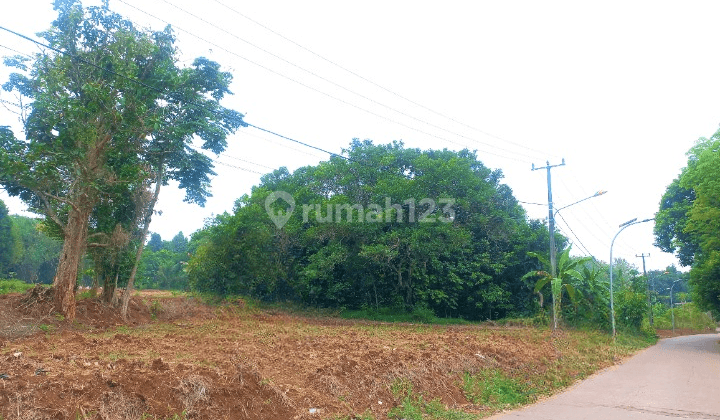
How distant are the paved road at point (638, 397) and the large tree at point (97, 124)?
11.8 m

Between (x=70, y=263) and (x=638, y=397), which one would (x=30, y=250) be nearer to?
(x=70, y=263)

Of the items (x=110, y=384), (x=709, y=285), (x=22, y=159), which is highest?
(x=22, y=159)

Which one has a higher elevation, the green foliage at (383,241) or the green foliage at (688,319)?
the green foliage at (383,241)

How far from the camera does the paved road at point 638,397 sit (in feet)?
28.5

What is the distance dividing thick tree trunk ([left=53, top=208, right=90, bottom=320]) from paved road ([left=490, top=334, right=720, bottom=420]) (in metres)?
15.2

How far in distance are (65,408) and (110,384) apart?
692mm

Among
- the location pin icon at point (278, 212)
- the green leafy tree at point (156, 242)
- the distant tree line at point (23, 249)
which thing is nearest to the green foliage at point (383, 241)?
the location pin icon at point (278, 212)

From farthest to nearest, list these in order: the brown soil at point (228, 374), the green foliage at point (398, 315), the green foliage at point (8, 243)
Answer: the green foliage at point (8, 243) → the green foliage at point (398, 315) → the brown soil at point (228, 374)

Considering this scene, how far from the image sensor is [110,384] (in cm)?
663

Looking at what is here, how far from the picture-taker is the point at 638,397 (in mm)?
10547

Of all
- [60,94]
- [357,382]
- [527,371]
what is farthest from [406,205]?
[357,382]

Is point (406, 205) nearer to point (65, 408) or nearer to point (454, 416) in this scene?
point (454, 416)

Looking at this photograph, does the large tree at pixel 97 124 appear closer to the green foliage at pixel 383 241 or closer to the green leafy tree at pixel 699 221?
the green foliage at pixel 383 241

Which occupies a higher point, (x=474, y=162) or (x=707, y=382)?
(x=474, y=162)
